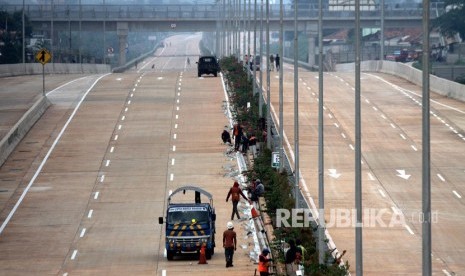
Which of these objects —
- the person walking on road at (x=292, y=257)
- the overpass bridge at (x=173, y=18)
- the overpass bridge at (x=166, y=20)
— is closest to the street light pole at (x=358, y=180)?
the person walking on road at (x=292, y=257)

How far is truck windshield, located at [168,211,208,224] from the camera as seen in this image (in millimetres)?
39594

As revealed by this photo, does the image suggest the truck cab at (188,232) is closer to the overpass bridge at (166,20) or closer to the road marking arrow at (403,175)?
the road marking arrow at (403,175)

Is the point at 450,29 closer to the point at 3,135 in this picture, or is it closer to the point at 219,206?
the point at 3,135

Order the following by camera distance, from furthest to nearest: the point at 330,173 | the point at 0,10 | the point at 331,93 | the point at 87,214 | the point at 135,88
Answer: the point at 0,10 → the point at 135,88 → the point at 331,93 → the point at 330,173 → the point at 87,214

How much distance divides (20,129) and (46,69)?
195 ft

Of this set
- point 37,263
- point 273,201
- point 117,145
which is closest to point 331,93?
point 117,145

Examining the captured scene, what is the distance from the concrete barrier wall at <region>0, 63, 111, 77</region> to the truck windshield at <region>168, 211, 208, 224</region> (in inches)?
3088

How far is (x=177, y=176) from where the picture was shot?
57.6m

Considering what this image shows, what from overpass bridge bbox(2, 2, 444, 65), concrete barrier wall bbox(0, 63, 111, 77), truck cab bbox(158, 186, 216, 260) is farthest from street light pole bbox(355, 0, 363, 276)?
overpass bridge bbox(2, 2, 444, 65)

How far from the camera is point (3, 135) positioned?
67.6m

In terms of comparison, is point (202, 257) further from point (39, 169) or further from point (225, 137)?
point (225, 137)

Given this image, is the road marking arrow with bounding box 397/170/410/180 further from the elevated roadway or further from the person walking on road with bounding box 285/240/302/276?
the person walking on road with bounding box 285/240/302/276

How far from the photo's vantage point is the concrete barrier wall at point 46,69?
387ft

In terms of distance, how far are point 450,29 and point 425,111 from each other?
408 feet
